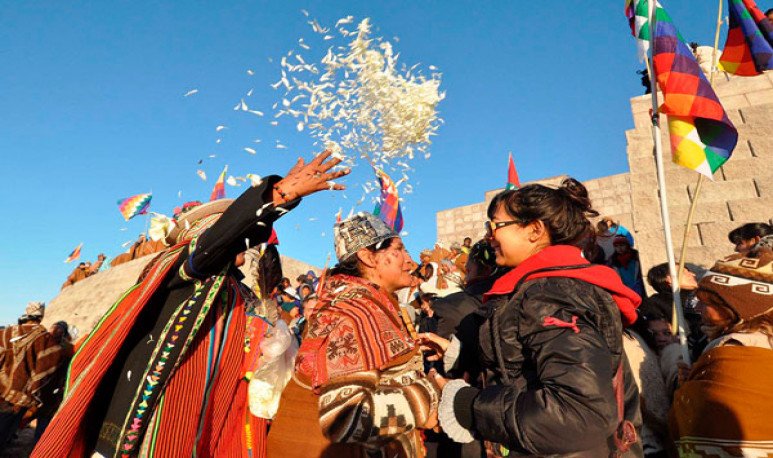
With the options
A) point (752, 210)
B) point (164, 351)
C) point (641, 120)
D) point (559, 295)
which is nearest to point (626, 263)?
point (752, 210)

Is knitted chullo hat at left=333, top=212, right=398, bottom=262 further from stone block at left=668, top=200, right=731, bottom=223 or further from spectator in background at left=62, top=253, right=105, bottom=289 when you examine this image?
spectator in background at left=62, top=253, right=105, bottom=289

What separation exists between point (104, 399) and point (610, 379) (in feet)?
8.39

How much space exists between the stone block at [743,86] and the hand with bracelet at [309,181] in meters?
9.05

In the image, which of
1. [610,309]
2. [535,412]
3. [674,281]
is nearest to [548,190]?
[610,309]

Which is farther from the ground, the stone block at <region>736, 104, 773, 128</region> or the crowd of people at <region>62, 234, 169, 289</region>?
the crowd of people at <region>62, 234, 169, 289</region>

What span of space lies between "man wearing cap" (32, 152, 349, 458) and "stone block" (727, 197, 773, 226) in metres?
7.31

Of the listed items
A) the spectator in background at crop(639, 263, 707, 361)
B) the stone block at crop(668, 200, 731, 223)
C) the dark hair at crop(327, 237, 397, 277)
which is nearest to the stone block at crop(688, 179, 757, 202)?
the stone block at crop(668, 200, 731, 223)

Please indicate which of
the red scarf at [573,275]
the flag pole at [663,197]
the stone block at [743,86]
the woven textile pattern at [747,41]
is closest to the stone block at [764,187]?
the stone block at [743,86]

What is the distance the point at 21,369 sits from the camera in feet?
22.3

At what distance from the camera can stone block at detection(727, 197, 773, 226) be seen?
677 centimetres

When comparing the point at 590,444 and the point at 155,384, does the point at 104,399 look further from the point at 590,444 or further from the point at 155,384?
the point at 590,444

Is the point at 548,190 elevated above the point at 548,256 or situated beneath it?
elevated above

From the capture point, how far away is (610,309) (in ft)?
6.59

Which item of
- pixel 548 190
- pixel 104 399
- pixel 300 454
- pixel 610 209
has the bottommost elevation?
pixel 300 454
